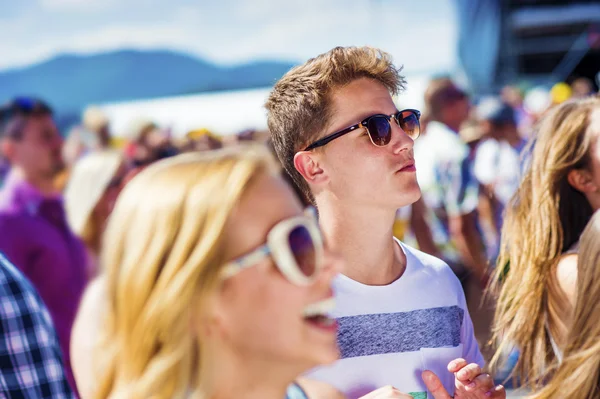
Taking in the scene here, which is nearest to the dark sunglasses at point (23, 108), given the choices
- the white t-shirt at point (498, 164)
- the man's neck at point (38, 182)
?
the man's neck at point (38, 182)

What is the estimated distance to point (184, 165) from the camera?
4.58 ft

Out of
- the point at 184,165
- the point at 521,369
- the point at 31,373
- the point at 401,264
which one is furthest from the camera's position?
the point at 521,369

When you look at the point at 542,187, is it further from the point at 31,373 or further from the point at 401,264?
the point at 31,373

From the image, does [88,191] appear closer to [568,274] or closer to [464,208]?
[568,274]

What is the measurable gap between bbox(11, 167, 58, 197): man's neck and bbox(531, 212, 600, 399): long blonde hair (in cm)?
286

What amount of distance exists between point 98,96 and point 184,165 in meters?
8.38

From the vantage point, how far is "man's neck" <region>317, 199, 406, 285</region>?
2008 millimetres

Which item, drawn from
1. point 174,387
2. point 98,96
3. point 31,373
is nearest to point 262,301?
point 174,387

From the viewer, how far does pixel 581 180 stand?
2.54 meters

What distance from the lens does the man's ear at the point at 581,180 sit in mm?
2529

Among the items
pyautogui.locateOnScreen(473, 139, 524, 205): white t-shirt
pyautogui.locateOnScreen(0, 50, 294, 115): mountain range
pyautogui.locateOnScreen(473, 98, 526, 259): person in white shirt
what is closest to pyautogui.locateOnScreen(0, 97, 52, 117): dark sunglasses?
pyautogui.locateOnScreen(473, 98, 526, 259): person in white shirt

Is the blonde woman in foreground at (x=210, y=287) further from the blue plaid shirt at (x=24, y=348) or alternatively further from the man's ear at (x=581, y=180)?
the man's ear at (x=581, y=180)

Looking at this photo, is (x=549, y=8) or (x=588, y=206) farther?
(x=549, y=8)

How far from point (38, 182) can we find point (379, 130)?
2.47 metres
